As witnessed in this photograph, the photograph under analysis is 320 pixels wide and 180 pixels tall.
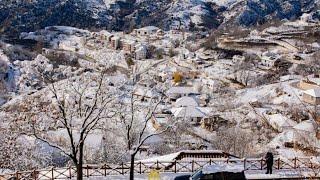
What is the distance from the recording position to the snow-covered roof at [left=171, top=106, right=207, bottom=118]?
121 ft

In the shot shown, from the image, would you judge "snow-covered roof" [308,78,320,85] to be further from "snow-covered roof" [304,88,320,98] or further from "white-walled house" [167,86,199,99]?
"white-walled house" [167,86,199,99]

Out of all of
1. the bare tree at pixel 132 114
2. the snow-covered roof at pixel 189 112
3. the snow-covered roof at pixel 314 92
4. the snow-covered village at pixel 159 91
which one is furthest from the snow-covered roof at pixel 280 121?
the bare tree at pixel 132 114

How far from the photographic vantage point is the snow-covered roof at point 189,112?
121 feet

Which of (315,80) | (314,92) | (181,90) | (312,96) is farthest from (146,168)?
(315,80)

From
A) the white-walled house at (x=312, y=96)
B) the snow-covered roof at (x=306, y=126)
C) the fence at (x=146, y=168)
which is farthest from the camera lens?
the white-walled house at (x=312, y=96)

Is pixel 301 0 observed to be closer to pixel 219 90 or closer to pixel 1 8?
pixel 1 8

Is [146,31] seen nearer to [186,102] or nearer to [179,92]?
[179,92]

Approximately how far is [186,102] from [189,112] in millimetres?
4072

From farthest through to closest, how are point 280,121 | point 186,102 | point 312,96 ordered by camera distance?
point 186,102
point 312,96
point 280,121

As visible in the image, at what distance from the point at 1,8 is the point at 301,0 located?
64.3m

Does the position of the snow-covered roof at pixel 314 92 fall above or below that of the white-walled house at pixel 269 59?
above

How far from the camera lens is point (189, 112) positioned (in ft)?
124

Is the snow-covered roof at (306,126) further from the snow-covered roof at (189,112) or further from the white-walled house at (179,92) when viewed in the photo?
the white-walled house at (179,92)

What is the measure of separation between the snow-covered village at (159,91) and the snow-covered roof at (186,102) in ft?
0.55
